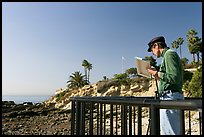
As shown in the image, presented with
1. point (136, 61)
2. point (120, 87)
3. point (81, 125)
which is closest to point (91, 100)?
point (81, 125)

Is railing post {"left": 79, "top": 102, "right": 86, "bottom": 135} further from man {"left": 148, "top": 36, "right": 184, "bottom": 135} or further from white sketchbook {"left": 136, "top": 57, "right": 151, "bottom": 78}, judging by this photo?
man {"left": 148, "top": 36, "right": 184, "bottom": 135}

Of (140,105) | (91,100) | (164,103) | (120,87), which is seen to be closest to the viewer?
(164,103)

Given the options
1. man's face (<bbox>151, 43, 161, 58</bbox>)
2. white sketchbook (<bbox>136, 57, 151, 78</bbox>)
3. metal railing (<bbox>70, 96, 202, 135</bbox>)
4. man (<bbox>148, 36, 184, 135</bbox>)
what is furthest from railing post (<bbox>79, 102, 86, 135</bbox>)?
man's face (<bbox>151, 43, 161, 58</bbox>)

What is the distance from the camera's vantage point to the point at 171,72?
3.00m

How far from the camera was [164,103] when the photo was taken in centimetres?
176

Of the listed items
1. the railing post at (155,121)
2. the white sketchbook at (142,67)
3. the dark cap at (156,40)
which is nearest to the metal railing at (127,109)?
the railing post at (155,121)

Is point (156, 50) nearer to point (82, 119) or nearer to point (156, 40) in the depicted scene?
point (156, 40)

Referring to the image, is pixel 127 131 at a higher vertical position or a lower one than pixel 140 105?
lower

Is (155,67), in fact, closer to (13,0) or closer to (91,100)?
(91,100)

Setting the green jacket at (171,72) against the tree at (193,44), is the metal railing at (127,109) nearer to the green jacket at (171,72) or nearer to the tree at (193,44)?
the green jacket at (171,72)

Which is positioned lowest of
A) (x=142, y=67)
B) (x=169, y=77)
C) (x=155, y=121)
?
(x=155, y=121)

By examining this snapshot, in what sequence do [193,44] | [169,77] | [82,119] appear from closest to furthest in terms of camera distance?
[169,77], [82,119], [193,44]

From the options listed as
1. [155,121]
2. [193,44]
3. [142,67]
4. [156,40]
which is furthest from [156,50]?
[193,44]

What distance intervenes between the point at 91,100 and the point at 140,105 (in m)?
0.82
